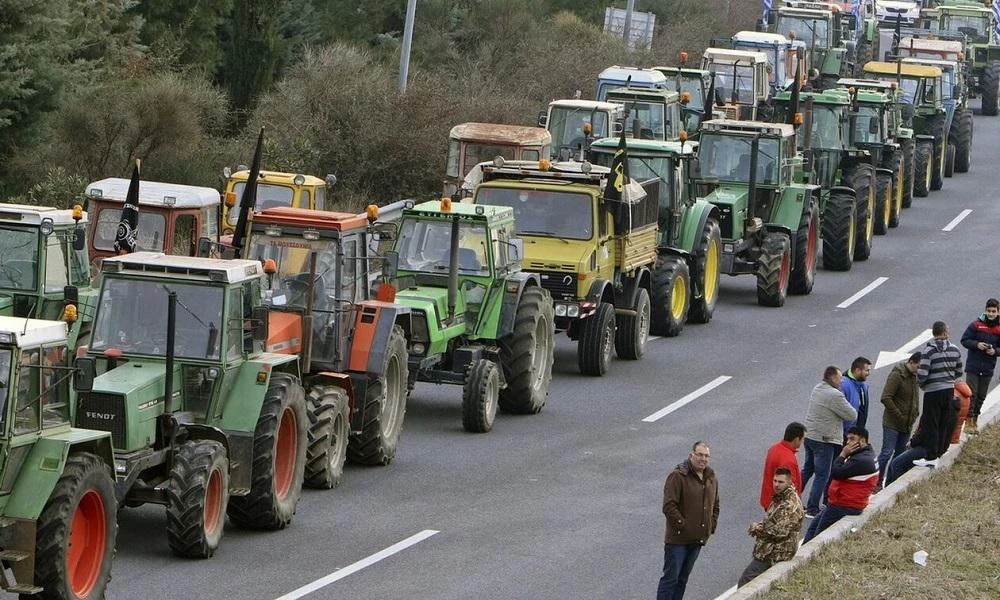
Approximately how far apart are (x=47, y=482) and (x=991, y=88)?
162ft

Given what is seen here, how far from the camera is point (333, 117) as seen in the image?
110 ft

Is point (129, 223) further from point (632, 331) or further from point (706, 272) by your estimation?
point (706, 272)

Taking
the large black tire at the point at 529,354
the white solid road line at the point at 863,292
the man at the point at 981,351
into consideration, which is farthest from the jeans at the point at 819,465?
the white solid road line at the point at 863,292

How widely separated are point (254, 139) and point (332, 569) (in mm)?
19665

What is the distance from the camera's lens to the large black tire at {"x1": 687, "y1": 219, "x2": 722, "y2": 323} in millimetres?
27328

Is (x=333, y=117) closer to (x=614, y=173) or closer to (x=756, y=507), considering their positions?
(x=614, y=173)

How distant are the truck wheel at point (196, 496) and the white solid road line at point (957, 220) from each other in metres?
26.2

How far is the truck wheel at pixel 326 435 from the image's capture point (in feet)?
55.7

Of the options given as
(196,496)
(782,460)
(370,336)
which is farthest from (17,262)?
(782,460)

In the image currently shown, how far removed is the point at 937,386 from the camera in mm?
18438

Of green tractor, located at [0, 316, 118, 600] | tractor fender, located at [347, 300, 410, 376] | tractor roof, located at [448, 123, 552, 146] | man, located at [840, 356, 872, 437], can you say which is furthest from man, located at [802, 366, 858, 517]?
tractor roof, located at [448, 123, 552, 146]

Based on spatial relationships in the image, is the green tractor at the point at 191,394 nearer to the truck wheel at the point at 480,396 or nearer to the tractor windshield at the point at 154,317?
the tractor windshield at the point at 154,317

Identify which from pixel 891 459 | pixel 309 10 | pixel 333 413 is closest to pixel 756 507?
pixel 891 459

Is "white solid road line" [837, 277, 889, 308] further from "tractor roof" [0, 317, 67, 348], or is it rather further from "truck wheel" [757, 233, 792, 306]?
"tractor roof" [0, 317, 67, 348]
